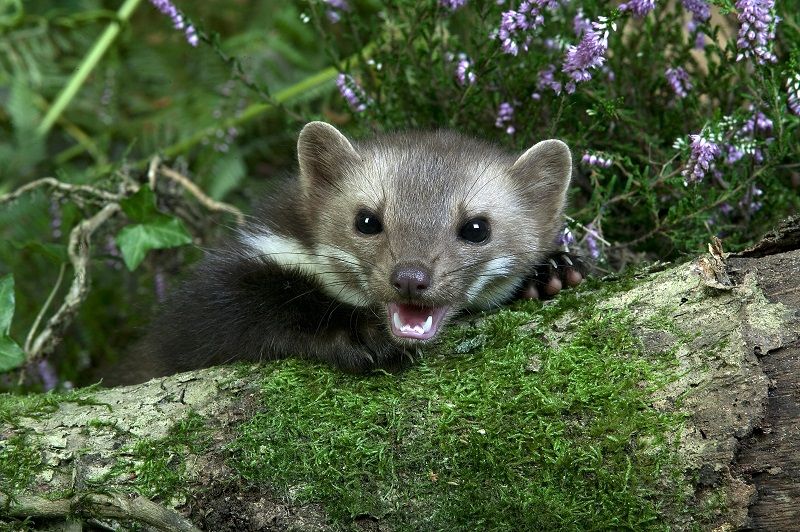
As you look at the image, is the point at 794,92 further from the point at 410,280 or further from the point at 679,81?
the point at 410,280

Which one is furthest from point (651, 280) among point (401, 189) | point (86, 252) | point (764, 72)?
point (86, 252)

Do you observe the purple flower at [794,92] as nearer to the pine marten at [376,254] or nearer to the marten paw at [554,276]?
the pine marten at [376,254]

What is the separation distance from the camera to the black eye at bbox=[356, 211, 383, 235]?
11.6ft

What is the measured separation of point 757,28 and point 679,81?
0.66 meters

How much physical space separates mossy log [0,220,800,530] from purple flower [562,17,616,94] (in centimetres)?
96

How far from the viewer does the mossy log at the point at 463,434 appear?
2578 mm

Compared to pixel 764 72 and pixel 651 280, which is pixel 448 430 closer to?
pixel 651 280

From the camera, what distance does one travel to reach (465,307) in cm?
348

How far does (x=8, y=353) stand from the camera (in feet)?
12.4

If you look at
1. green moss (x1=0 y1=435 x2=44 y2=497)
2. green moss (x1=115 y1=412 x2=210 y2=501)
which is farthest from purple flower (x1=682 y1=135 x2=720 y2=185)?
green moss (x1=0 y1=435 x2=44 y2=497)

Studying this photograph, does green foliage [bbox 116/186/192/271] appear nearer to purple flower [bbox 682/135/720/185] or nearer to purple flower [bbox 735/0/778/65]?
purple flower [bbox 682/135/720/185]

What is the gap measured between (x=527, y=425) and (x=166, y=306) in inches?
Result: 84.9

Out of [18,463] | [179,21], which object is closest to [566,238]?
[179,21]

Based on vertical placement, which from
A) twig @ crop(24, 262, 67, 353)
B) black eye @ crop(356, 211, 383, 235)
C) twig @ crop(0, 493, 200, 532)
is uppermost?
black eye @ crop(356, 211, 383, 235)
